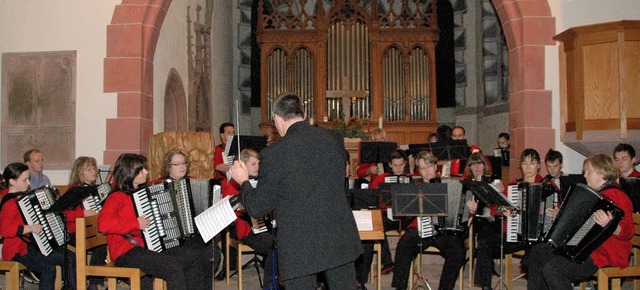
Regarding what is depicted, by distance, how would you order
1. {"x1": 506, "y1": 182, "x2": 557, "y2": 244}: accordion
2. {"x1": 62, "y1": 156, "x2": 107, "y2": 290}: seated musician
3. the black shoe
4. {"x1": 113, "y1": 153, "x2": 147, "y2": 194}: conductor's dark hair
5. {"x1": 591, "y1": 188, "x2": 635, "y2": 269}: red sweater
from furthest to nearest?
1. the black shoe
2. {"x1": 62, "y1": 156, "x2": 107, "y2": 290}: seated musician
3. {"x1": 506, "y1": 182, "x2": 557, "y2": 244}: accordion
4. {"x1": 113, "y1": 153, "x2": 147, "y2": 194}: conductor's dark hair
5. {"x1": 591, "y1": 188, "x2": 635, "y2": 269}: red sweater

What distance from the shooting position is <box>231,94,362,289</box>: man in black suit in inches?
158

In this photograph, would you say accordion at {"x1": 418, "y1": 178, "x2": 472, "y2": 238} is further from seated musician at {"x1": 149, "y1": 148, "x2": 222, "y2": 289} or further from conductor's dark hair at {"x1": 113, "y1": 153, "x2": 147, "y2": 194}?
conductor's dark hair at {"x1": 113, "y1": 153, "x2": 147, "y2": 194}

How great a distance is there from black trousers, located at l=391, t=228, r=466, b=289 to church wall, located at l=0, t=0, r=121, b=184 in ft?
14.3

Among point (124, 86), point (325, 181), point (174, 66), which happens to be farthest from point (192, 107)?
point (325, 181)

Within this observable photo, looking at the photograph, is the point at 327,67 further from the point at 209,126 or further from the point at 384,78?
the point at 209,126

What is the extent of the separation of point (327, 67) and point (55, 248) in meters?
10.2

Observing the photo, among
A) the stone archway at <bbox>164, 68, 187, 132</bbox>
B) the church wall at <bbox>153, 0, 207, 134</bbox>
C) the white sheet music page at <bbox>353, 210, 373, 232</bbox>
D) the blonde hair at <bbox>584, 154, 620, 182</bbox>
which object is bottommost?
the white sheet music page at <bbox>353, 210, 373, 232</bbox>

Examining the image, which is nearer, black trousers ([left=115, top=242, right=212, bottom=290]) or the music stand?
black trousers ([left=115, top=242, right=212, bottom=290])

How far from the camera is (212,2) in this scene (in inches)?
500

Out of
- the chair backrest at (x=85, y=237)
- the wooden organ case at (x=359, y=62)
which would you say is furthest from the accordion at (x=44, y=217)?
the wooden organ case at (x=359, y=62)

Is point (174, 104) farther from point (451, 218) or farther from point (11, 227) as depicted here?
point (451, 218)

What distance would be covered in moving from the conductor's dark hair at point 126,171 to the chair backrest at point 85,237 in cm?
41

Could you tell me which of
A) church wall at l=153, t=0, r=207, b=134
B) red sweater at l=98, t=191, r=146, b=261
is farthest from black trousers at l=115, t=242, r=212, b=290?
church wall at l=153, t=0, r=207, b=134

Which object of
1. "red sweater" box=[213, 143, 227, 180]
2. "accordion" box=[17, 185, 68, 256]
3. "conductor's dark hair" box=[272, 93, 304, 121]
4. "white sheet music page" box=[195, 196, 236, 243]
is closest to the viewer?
"conductor's dark hair" box=[272, 93, 304, 121]
